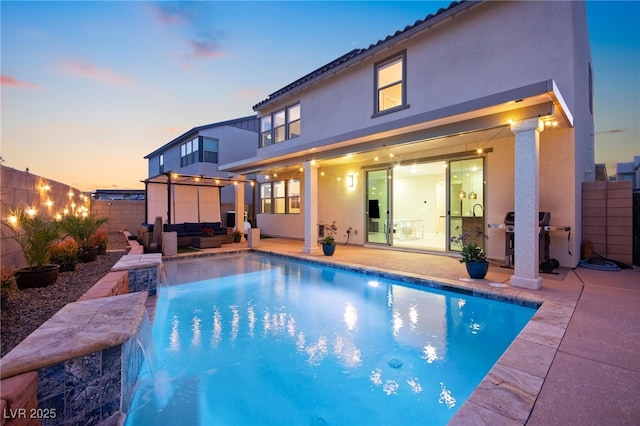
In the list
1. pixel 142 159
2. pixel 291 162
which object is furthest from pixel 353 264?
pixel 142 159

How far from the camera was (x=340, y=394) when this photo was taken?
Result: 2629 mm

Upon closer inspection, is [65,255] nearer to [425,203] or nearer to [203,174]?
[425,203]

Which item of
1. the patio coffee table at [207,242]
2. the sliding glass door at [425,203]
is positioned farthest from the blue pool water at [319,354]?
the patio coffee table at [207,242]

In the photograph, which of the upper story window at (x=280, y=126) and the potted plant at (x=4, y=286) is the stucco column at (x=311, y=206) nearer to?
the upper story window at (x=280, y=126)

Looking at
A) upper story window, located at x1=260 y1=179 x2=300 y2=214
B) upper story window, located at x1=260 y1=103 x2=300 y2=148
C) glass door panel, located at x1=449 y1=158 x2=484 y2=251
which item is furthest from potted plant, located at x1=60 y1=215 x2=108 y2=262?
glass door panel, located at x1=449 y1=158 x2=484 y2=251

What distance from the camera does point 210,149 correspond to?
17.3 meters

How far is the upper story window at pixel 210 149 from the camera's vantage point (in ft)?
56.2

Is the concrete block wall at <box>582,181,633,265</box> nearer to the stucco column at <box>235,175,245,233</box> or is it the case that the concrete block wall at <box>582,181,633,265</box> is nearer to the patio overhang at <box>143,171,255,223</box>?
the patio overhang at <box>143,171,255,223</box>

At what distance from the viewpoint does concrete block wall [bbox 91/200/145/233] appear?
12445mm

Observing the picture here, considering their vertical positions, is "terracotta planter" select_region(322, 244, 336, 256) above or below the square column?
below

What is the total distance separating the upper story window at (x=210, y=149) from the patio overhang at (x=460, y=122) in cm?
1051

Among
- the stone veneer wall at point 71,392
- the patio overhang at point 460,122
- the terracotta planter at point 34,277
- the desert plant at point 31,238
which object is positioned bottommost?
the stone veneer wall at point 71,392

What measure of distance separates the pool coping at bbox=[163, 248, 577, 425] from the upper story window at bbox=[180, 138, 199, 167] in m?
16.8

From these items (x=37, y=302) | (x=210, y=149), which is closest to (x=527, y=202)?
(x=37, y=302)
